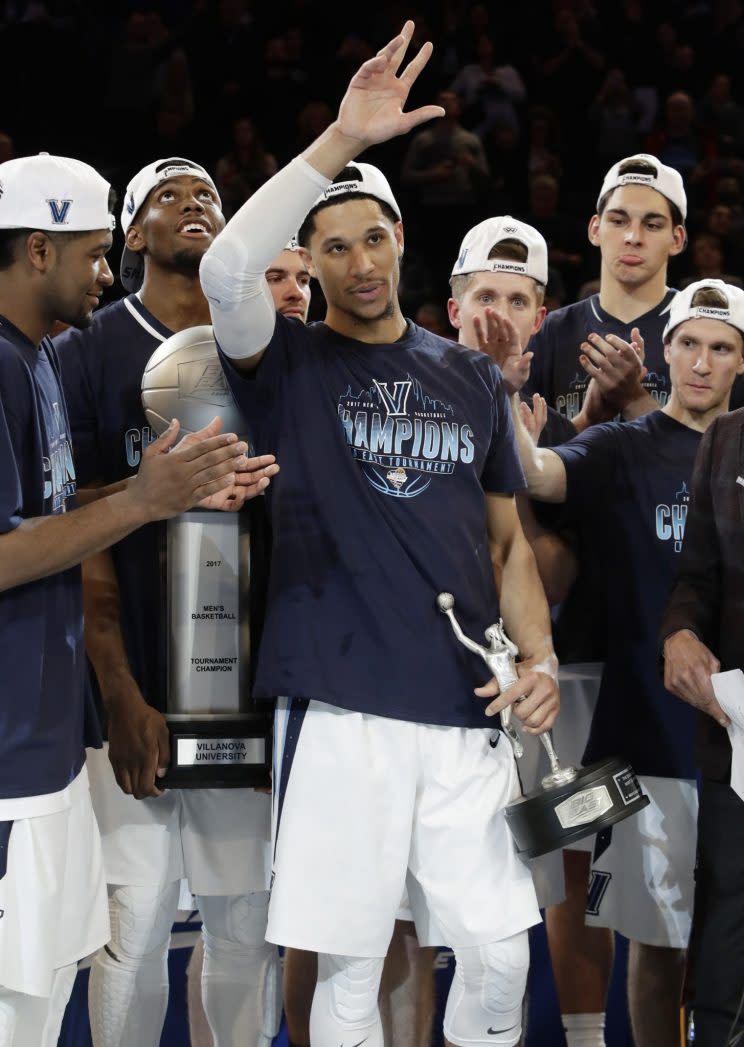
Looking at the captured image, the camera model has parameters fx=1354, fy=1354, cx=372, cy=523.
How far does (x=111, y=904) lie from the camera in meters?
3.19

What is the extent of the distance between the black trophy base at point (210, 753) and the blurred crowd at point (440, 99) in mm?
5490

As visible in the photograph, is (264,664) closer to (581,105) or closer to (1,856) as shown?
(1,856)

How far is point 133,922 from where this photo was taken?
3174 millimetres

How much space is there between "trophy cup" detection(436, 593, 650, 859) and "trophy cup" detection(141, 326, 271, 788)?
0.56m

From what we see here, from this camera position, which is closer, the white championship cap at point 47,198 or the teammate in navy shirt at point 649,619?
the white championship cap at point 47,198

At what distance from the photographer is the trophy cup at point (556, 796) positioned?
2742 millimetres

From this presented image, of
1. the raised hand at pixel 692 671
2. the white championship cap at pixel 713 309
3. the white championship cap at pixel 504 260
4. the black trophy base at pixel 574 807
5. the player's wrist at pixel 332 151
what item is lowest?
the black trophy base at pixel 574 807

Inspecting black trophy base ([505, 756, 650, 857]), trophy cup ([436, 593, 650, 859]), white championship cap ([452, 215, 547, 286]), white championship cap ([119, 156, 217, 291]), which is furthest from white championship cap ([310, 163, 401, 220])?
black trophy base ([505, 756, 650, 857])

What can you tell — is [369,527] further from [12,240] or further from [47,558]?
[12,240]

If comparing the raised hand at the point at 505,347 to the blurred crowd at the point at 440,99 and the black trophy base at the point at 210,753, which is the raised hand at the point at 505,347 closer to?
the black trophy base at the point at 210,753

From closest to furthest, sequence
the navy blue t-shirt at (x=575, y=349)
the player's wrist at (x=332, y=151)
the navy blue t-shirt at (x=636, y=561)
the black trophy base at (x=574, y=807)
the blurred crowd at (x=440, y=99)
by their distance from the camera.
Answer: the player's wrist at (x=332, y=151), the black trophy base at (x=574, y=807), the navy blue t-shirt at (x=636, y=561), the navy blue t-shirt at (x=575, y=349), the blurred crowd at (x=440, y=99)

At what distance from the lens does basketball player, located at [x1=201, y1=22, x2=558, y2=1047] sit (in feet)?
8.96

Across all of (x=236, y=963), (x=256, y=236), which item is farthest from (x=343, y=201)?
(x=236, y=963)

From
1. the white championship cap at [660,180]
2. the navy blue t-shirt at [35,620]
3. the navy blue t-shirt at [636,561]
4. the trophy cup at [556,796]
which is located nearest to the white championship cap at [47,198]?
the navy blue t-shirt at [35,620]
